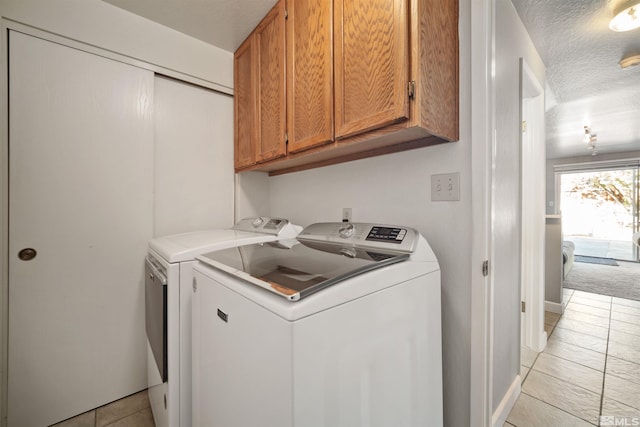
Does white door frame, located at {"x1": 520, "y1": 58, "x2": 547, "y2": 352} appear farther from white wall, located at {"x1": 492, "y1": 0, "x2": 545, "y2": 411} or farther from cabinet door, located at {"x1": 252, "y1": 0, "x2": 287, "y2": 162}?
cabinet door, located at {"x1": 252, "y1": 0, "x2": 287, "y2": 162}

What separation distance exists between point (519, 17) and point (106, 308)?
3133mm

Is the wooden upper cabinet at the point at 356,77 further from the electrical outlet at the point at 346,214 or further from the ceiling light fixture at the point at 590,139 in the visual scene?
the ceiling light fixture at the point at 590,139

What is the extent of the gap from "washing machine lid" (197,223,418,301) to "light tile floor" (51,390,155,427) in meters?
1.18

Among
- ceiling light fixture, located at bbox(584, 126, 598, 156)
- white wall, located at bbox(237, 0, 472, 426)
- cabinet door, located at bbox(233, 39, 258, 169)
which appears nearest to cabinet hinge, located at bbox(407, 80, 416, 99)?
white wall, located at bbox(237, 0, 472, 426)

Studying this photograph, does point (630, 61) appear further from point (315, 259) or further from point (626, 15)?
point (315, 259)

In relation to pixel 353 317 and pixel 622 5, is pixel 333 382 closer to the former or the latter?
pixel 353 317

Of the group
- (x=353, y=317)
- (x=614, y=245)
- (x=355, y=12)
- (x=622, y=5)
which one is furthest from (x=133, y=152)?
(x=614, y=245)

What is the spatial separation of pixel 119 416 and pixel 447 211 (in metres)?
2.13

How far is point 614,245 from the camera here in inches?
251

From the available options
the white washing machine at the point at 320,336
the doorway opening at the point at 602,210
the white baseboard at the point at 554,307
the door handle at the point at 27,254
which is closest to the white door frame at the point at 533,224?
the white baseboard at the point at 554,307

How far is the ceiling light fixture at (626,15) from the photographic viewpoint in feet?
4.83

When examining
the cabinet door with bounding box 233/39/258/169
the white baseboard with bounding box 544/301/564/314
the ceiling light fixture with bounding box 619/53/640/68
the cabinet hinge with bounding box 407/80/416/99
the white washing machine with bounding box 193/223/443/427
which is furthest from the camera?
the white baseboard with bounding box 544/301/564/314

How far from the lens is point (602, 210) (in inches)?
253

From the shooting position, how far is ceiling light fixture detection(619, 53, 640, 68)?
1999 millimetres
